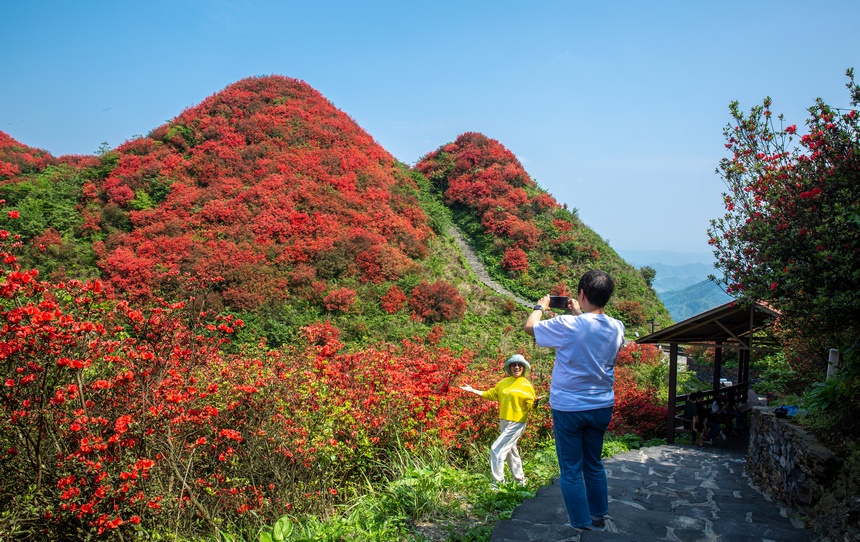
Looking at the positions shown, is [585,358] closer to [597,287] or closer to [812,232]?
[597,287]

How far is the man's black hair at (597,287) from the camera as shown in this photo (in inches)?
131

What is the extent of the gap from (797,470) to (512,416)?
8.37 feet

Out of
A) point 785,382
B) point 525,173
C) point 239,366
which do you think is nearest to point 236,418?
point 239,366

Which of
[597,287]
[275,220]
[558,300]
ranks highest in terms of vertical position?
[275,220]

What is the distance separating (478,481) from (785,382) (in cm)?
844

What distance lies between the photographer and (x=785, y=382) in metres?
10.4

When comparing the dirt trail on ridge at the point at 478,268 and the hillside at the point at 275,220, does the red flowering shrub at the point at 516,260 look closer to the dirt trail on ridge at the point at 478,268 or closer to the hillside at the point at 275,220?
the hillside at the point at 275,220

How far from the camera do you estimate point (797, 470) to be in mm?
4820

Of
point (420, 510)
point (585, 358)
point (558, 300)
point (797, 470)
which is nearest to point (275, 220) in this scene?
point (420, 510)

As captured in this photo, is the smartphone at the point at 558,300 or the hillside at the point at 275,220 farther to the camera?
the hillside at the point at 275,220

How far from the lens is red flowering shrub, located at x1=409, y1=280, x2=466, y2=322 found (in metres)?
17.1

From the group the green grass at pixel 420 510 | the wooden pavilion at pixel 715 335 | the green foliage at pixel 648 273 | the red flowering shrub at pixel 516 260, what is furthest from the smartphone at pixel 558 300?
the green foliage at pixel 648 273

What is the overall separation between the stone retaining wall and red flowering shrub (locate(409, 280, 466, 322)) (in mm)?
11345

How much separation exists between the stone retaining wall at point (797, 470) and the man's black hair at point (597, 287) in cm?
210
